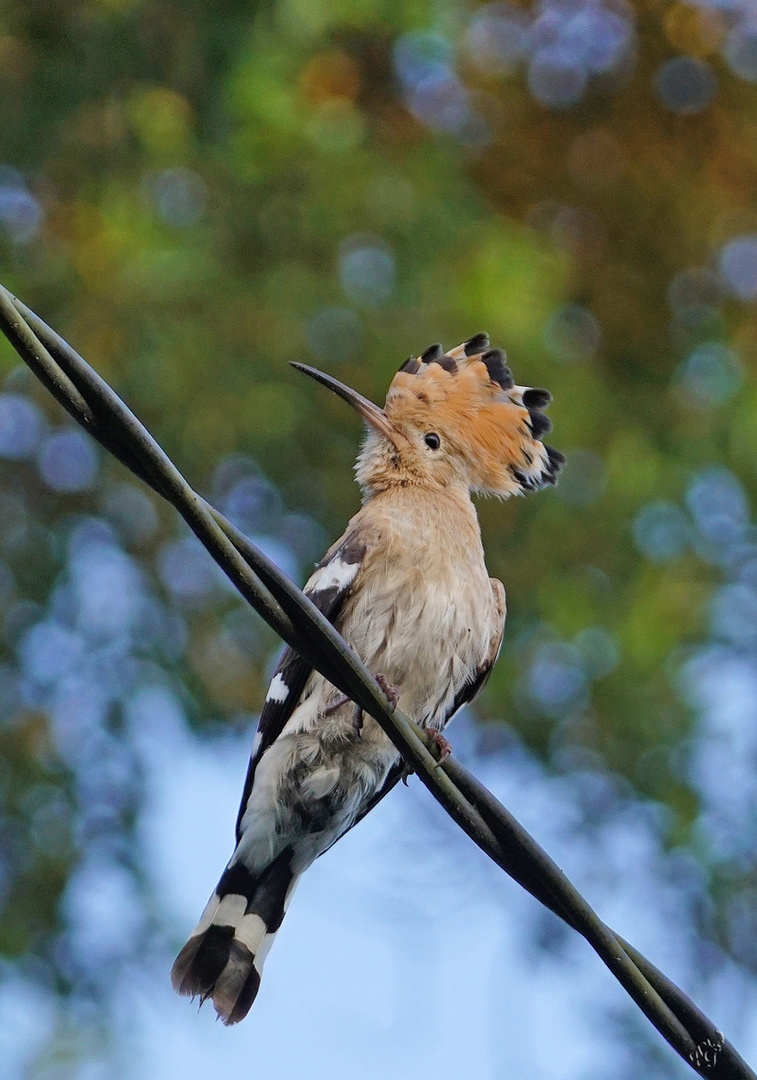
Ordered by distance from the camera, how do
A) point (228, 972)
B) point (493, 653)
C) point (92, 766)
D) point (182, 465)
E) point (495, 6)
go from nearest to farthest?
point (228, 972) → point (493, 653) → point (182, 465) → point (92, 766) → point (495, 6)

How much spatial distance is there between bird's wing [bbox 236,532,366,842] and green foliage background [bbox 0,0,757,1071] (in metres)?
2.63

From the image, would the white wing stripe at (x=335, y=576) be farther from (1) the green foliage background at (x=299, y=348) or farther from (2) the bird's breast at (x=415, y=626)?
(1) the green foliage background at (x=299, y=348)

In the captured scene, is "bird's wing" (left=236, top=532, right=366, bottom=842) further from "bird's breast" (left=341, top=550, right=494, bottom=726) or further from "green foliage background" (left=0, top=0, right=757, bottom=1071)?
"green foliage background" (left=0, top=0, right=757, bottom=1071)

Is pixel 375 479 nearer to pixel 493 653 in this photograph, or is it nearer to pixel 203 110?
pixel 493 653

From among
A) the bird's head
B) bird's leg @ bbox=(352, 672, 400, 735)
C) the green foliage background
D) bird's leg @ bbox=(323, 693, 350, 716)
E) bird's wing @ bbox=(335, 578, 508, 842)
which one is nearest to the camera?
bird's leg @ bbox=(352, 672, 400, 735)

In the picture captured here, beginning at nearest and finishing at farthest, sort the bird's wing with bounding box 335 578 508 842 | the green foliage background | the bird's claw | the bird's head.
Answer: the bird's claw, the bird's wing with bounding box 335 578 508 842, the bird's head, the green foliage background

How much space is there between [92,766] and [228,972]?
358cm

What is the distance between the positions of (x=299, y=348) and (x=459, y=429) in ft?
8.02

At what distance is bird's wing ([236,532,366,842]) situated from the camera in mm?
3285

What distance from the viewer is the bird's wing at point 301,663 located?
10.8 ft

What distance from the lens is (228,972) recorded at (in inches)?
127

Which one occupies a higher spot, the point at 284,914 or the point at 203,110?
the point at 203,110

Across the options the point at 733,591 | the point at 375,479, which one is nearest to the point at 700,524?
the point at 733,591

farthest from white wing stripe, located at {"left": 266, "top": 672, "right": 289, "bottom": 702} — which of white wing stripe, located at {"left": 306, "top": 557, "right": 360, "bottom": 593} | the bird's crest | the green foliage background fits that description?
the green foliage background
